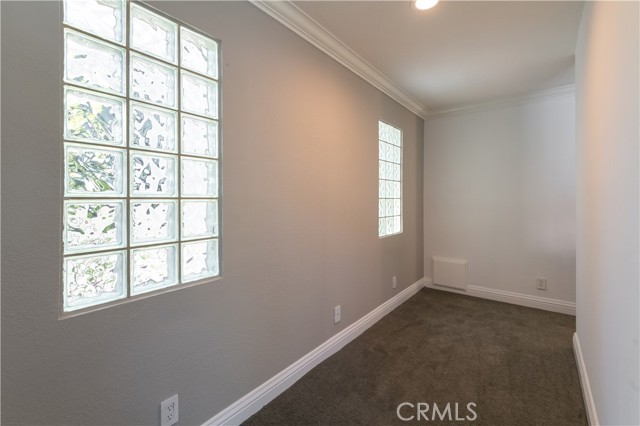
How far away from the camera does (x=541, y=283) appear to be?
3215mm

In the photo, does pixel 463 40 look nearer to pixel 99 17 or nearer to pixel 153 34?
pixel 153 34

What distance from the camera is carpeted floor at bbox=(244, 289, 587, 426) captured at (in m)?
1.64

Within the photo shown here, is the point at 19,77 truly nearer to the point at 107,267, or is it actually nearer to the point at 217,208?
the point at 107,267

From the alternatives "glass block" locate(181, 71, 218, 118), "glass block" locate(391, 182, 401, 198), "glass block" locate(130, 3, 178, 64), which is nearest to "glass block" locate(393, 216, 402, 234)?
"glass block" locate(391, 182, 401, 198)

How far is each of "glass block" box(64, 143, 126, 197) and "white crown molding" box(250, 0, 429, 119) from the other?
1.14m

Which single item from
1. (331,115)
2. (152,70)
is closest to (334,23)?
(331,115)

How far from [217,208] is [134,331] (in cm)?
63

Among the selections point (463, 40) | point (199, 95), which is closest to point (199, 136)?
point (199, 95)

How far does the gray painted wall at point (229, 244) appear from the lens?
0.92m

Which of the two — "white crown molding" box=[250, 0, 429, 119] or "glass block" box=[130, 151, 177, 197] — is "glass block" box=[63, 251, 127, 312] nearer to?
"glass block" box=[130, 151, 177, 197]

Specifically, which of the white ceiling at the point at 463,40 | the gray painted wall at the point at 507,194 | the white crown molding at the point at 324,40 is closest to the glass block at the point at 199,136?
the white crown molding at the point at 324,40

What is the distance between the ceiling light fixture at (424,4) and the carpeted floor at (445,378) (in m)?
2.36

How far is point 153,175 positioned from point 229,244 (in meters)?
0.48

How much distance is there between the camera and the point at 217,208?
1.49m
